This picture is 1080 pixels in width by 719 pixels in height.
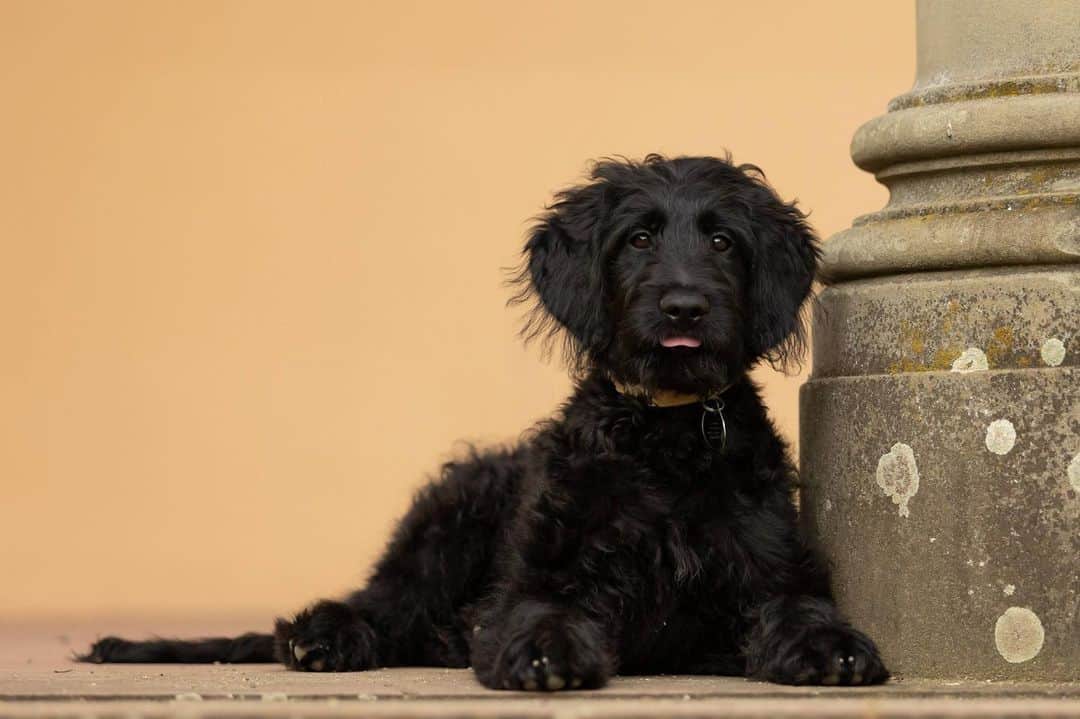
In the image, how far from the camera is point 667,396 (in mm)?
4926

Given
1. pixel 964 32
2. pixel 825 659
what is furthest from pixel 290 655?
pixel 964 32

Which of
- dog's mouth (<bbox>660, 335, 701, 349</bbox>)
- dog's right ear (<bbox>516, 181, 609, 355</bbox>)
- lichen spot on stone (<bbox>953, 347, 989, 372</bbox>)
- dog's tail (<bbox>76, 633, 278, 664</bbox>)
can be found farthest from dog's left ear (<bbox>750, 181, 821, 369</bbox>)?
dog's tail (<bbox>76, 633, 278, 664</bbox>)

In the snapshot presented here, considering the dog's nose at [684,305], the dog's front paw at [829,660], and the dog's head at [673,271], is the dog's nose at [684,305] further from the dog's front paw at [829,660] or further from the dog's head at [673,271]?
the dog's front paw at [829,660]

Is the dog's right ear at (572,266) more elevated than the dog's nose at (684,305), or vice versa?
the dog's right ear at (572,266)

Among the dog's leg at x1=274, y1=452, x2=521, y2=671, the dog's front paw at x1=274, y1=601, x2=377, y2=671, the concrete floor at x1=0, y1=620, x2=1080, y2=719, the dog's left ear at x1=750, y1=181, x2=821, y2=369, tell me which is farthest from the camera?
the dog's leg at x1=274, y1=452, x2=521, y2=671

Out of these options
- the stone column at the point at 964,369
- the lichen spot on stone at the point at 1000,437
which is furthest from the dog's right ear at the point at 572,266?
the lichen spot on stone at the point at 1000,437

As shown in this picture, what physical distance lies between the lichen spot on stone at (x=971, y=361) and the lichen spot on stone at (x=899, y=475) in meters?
0.24

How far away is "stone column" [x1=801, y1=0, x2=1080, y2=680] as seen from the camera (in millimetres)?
4492

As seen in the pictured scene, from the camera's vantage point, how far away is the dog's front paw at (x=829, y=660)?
442 cm

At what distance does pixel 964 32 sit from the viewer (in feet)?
16.5

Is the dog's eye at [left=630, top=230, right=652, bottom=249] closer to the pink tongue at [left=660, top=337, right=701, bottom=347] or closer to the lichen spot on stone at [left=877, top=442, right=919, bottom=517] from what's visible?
the pink tongue at [left=660, top=337, right=701, bottom=347]

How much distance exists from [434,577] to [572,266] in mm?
1161

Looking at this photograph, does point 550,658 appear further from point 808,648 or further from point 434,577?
point 434,577

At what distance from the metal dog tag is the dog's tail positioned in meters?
1.66
